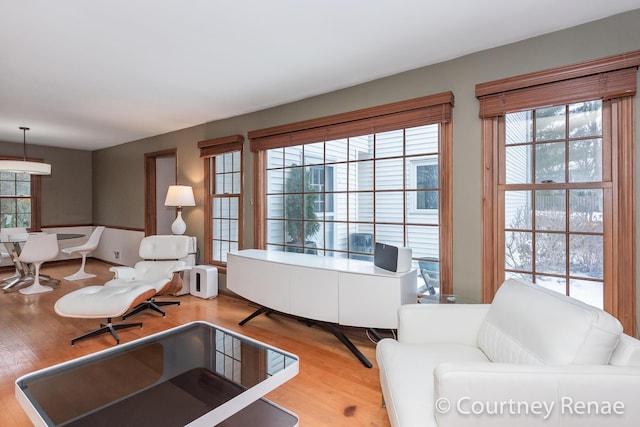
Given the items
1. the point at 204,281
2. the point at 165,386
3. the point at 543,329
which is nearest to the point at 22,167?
the point at 204,281

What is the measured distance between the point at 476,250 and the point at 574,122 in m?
1.08

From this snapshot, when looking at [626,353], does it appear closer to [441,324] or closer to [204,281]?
[441,324]

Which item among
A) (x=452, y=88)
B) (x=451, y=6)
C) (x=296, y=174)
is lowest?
(x=296, y=174)

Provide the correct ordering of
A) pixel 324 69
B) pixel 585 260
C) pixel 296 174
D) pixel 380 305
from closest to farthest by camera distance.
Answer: pixel 585 260
pixel 380 305
pixel 324 69
pixel 296 174

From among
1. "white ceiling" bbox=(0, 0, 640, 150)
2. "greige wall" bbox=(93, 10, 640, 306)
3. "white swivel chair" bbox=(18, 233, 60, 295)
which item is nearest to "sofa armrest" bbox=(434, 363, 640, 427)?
"greige wall" bbox=(93, 10, 640, 306)

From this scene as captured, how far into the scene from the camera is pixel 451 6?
198 centimetres

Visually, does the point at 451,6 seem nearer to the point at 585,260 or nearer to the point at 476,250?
the point at 476,250

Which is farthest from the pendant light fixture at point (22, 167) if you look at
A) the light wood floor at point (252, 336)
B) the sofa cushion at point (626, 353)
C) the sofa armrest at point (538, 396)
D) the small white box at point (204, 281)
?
the sofa cushion at point (626, 353)

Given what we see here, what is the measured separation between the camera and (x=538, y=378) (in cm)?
114

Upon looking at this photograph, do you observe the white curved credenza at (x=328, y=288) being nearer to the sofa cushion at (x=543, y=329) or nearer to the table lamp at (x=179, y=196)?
the sofa cushion at (x=543, y=329)

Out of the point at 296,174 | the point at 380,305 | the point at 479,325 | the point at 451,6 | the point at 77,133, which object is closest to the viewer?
the point at 479,325

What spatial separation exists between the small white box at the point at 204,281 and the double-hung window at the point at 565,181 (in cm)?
316

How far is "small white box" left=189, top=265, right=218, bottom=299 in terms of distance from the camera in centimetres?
422

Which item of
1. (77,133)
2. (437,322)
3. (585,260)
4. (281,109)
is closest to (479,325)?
(437,322)
